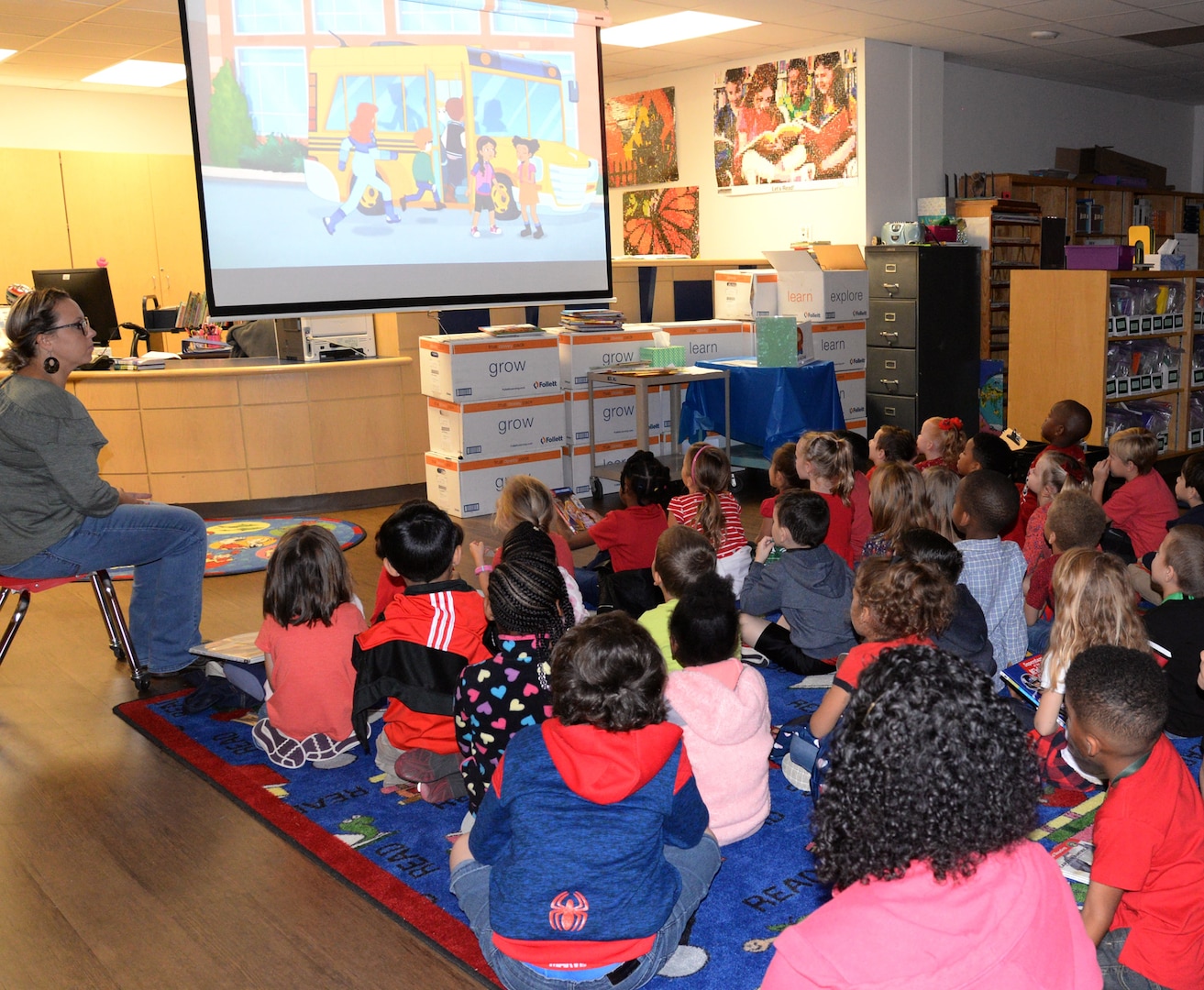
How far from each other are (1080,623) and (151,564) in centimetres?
295

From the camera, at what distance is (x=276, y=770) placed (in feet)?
9.85

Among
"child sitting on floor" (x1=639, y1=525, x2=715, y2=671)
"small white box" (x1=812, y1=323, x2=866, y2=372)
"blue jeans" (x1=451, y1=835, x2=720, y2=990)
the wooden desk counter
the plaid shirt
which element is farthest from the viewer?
"small white box" (x1=812, y1=323, x2=866, y2=372)

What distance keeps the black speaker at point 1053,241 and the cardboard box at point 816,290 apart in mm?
2108

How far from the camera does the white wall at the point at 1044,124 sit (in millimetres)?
9094

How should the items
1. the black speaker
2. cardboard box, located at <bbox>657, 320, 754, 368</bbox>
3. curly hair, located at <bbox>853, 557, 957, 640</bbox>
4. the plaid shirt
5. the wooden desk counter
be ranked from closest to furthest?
1. curly hair, located at <bbox>853, 557, 957, 640</bbox>
2. the plaid shirt
3. the wooden desk counter
4. cardboard box, located at <bbox>657, 320, 754, 368</bbox>
5. the black speaker

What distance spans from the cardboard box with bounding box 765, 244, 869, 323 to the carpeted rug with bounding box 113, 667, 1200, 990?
459 cm

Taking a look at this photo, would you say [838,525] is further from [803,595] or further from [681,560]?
[681,560]

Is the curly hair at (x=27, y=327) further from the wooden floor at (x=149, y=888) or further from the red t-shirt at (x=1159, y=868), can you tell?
the red t-shirt at (x=1159, y=868)

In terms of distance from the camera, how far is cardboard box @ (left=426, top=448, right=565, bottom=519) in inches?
240

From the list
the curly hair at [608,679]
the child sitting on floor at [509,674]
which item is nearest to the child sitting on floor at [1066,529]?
the child sitting on floor at [509,674]

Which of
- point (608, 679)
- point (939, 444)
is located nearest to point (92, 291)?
point (939, 444)

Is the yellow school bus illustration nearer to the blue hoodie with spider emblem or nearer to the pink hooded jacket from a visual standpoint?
the pink hooded jacket

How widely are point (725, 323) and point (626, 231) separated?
321cm

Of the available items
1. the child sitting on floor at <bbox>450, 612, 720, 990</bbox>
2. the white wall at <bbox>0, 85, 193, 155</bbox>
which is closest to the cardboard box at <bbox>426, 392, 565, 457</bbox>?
the child sitting on floor at <bbox>450, 612, 720, 990</bbox>
